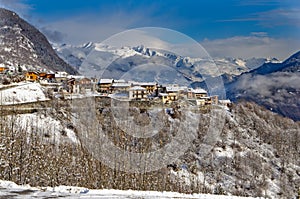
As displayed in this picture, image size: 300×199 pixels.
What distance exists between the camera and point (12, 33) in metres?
129

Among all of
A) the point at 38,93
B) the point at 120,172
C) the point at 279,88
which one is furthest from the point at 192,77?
the point at 279,88

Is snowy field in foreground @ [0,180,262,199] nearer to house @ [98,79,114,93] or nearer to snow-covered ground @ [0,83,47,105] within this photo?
snow-covered ground @ [0,83,47,105]

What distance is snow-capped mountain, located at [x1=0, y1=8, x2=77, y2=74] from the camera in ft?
362

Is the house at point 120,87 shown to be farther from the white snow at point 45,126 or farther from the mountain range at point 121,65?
the white snow at point 45,126

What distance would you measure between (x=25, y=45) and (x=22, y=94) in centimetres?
9845

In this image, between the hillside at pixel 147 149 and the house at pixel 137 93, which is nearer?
the hillside at pixel 147 149

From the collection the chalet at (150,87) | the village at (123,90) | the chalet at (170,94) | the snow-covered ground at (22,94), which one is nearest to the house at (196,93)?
the village at (123,90)

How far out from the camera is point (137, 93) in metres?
38.8

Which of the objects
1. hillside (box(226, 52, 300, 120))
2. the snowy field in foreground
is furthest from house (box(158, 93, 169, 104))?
hillside (box(226, 52, 300, 120))

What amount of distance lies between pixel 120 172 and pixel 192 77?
338 inches

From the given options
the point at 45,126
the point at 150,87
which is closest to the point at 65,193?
the point at 45,126

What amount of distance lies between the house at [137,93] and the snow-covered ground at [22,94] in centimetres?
885

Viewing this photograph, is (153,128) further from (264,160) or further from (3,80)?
(3,80)

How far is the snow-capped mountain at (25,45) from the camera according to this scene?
110387mm
